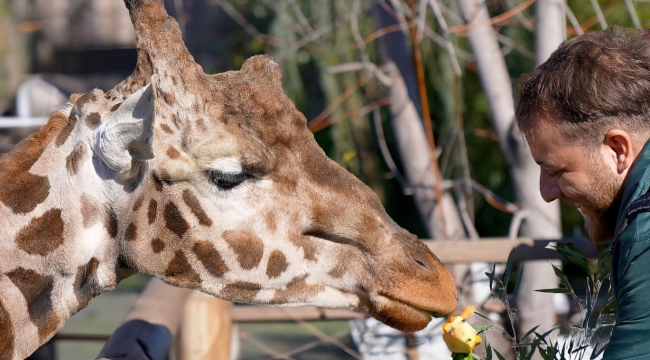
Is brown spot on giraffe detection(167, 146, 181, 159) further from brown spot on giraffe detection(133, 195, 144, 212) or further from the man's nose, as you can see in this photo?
the man's nose

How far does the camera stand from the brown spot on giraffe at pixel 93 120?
6.69 feet

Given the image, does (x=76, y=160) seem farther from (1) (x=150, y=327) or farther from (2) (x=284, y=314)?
(2) (x=284, y=314)

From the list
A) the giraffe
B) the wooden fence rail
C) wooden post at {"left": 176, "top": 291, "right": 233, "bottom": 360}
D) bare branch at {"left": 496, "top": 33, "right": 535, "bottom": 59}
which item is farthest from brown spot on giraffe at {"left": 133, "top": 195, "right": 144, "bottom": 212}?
bare branch at {"left": 496, "top": 33, "right": 535, "bottom": 59}

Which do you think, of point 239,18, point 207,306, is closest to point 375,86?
point 239,18

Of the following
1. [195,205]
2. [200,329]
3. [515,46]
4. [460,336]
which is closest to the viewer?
[460,336]

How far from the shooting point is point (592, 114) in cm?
161

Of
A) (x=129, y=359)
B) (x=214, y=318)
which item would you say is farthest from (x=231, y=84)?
(x=214, y=318)

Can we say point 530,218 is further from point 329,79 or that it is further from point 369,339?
point 329,79

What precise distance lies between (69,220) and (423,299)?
36.0 inches

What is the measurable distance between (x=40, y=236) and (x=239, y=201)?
0.51 meters

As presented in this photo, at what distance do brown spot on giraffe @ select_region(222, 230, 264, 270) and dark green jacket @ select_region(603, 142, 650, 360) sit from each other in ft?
2.90

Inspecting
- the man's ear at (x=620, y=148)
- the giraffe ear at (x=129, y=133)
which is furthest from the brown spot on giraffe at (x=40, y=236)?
the man's ear at (x=620, y=148)

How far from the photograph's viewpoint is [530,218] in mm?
3867

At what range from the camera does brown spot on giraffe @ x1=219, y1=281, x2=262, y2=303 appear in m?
2.07
